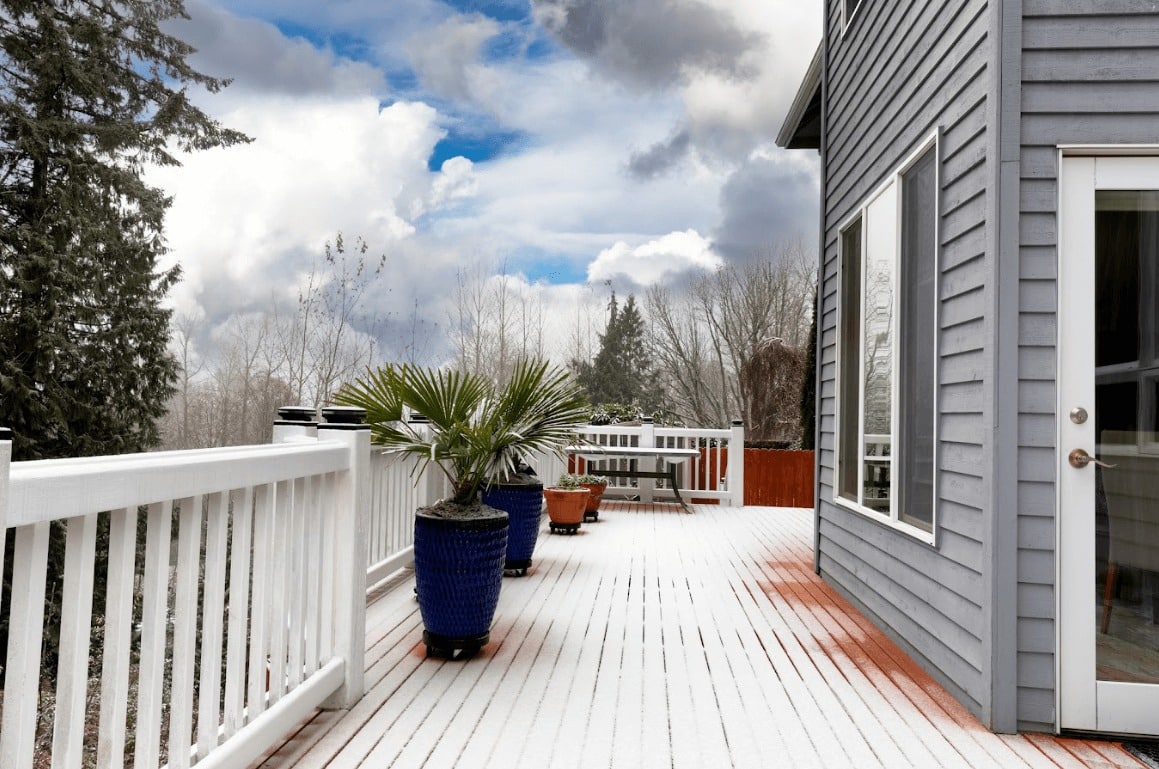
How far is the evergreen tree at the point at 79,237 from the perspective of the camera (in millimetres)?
9141

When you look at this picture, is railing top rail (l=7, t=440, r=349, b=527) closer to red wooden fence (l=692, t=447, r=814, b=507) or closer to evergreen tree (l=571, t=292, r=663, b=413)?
red wooden fence (l=692, t=447, r=814, b=507)

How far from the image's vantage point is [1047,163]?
261 centimetres

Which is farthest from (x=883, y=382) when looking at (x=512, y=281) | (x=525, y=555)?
(x=512, y=281)

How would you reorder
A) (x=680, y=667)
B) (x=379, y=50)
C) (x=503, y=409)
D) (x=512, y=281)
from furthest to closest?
(x=379, y=50), (x=512, y=281), (x=503, y=409), (x=680, y=667)

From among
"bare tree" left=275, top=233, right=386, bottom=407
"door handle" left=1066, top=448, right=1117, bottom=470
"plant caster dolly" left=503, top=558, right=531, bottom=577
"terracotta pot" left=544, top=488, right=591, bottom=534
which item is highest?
"bare tree" left=275, top=233, right=386, bottom=407

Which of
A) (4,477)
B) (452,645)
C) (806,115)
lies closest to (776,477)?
(806,115)

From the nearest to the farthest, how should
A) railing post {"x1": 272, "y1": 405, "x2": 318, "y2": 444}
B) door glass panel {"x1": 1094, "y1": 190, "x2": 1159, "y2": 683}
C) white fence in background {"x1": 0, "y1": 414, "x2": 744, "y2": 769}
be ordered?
white fence in background {"x1": 0, "y1": 414, "x2": 744, "y2": 769}
door glass panel {"x1": 1094, "y1": 190, "x2": 1159, "y2": 683}
railing post {"x1": 272, "y1": 405, "x2": 318, "y2": 444}

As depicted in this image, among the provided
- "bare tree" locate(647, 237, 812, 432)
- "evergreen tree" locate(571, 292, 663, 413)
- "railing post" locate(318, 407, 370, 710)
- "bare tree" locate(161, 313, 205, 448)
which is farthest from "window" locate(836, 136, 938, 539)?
"evergreen tree" locate(571, 292, 663, 413)

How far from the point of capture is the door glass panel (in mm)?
2504

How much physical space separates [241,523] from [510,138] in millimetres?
25081

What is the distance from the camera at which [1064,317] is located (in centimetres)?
258

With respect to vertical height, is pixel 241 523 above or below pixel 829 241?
below

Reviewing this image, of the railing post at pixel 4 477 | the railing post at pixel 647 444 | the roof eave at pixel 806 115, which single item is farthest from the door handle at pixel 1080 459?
the railing post at pixel 647 444

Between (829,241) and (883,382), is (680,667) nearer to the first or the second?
(883,382)
